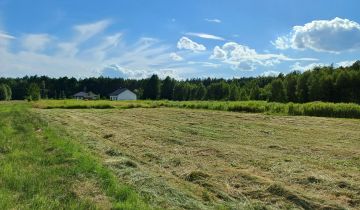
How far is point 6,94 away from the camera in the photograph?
129 m

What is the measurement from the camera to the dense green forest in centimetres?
5981

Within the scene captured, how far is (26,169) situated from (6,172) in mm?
573

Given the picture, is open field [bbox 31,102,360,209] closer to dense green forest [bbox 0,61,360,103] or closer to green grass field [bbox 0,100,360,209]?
green grass field [bbox 0,100,360,209]

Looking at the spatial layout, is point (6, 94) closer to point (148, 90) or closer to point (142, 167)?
point (148, 90)

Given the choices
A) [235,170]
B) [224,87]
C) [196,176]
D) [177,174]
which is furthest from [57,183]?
[224,87]

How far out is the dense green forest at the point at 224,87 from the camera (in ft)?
196

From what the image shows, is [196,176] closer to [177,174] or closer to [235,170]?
[177,174]

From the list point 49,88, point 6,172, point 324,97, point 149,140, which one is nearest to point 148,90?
point 49,88

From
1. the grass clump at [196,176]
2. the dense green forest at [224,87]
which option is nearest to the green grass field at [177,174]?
the grass clump at [196,176]

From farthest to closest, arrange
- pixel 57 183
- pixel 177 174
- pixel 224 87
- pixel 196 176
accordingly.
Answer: pixel 224 87, pixel 177 174, pixel 196 176, pixel 57 183

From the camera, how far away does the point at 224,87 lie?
117m

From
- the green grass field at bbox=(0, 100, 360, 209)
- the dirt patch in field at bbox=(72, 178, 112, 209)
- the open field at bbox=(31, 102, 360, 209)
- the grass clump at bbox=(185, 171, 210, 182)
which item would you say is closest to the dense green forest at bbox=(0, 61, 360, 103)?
the open field at bbox=(31, 102, 360, 209)

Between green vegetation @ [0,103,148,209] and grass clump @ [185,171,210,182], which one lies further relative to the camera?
grass clump @ [185,171,210,182]

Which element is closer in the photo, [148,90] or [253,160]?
[253,160]
